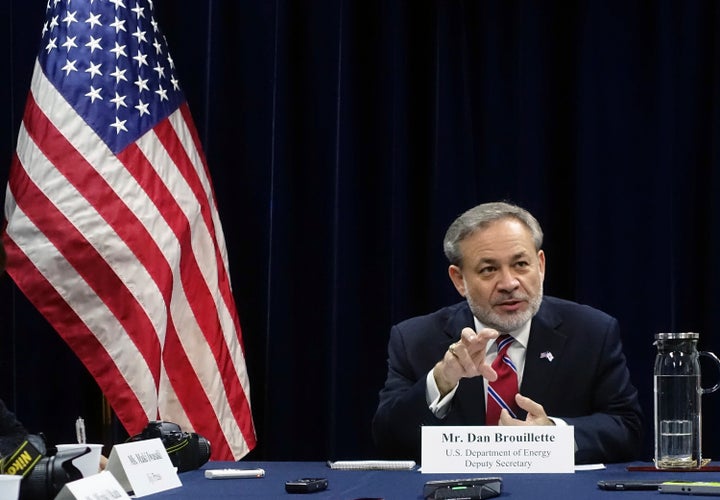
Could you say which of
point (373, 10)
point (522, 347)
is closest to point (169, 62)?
point (373, 10)

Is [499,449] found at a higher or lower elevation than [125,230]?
lower

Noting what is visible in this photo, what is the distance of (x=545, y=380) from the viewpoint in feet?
9.91

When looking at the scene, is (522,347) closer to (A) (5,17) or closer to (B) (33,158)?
(B) (33,158)

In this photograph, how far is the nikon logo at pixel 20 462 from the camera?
1.82 meters

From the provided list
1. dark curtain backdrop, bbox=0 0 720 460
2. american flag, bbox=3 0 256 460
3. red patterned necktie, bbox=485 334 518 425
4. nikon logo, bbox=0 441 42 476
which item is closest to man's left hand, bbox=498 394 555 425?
red patterned necktie, bbox=485 334 518 425

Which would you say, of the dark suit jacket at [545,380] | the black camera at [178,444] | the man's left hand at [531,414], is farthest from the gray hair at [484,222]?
the black camera at [178,444]

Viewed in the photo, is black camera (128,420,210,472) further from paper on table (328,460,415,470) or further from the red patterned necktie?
the red patterned necktie

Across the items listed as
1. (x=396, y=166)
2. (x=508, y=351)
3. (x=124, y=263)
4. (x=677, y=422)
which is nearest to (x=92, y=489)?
(x=677, y=422)

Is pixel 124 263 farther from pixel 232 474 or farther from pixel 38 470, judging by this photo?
pixel 38 470

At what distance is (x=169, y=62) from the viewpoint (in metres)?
4.00

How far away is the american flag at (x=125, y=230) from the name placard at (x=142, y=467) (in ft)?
5.04

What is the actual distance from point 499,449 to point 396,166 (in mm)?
2251

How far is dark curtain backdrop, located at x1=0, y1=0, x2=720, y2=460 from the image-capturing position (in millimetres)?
4234

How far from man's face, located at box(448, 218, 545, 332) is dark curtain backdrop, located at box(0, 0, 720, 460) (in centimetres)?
118
